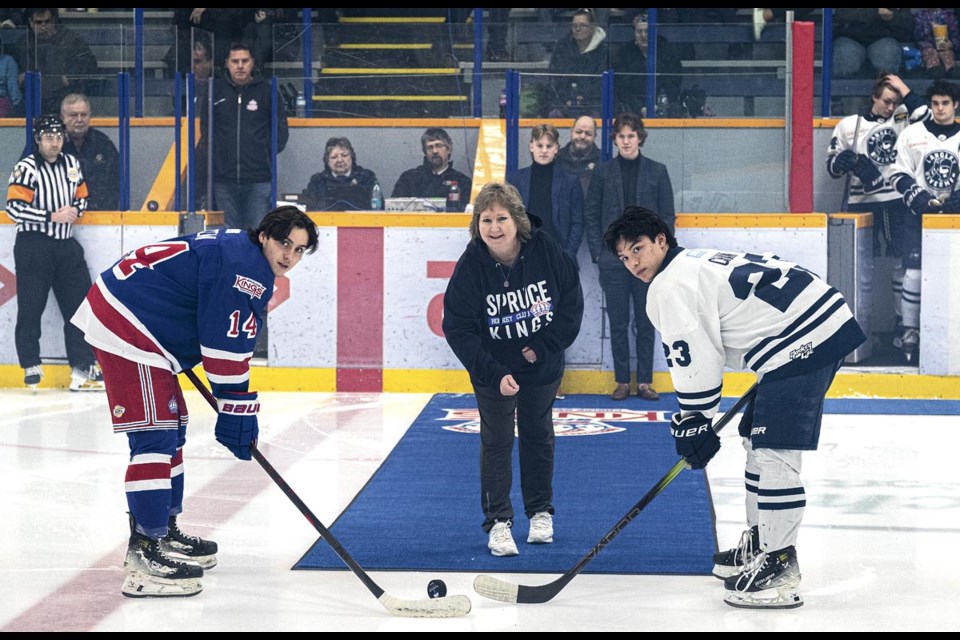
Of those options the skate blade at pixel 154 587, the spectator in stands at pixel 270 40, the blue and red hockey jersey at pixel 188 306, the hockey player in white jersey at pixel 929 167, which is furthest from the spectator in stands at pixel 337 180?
the skate blade at pixel 154 587

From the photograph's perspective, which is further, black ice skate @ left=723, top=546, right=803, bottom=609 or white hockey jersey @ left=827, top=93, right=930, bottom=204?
white hockey jersey @ left=827, top=93, right=930, bottom=204

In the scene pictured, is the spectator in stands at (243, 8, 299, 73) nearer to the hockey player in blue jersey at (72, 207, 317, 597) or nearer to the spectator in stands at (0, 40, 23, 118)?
the spectator in stands at (0, 40, 23, 118)

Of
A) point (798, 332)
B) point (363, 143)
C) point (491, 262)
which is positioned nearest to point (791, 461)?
point (798, 332)

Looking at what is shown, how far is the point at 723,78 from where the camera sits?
28.5 ft

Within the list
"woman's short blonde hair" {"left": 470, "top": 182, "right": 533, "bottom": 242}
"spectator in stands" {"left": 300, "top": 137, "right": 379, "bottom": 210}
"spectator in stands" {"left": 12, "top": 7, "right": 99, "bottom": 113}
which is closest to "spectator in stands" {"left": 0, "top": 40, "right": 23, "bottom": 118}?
"spectator in stands" {"left": 12, "top": 7, "right": 99, "bottom": 113}

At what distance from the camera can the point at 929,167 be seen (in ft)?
29.0

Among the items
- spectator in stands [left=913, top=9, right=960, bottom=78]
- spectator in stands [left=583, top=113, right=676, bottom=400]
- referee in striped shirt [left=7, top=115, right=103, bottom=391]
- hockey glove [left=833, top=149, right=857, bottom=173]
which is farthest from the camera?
spectator in stands [left=913, top=9, right=960, bottom=78]

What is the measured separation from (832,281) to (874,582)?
435cm

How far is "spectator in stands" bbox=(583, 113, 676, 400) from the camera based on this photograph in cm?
828

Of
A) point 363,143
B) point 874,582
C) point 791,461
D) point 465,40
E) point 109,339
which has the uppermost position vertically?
point 465,40

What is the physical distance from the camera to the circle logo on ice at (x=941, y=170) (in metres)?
8.80

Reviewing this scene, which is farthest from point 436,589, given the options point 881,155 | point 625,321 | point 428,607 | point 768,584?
point 881,155

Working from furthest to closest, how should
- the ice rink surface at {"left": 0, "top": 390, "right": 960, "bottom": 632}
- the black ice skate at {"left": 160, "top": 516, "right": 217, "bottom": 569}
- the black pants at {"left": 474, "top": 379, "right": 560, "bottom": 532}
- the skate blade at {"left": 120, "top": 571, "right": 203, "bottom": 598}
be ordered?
1. the black pants at {"left": 474, "top": 379, "right": 560, "bottom": 532}
2. the black ice skate at {"left": 160, "top": 516, "right": 217, "bottom": 569}
3. the skate blade at {"left": 120, "top": 571, "right": 203, "bottom": 598}
4. the ice rink surface at {"left": 0, "top": 390, "right": 960, "bottom": 632}

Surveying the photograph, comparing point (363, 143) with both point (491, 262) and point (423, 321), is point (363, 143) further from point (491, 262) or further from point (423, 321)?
point (491, 262)
